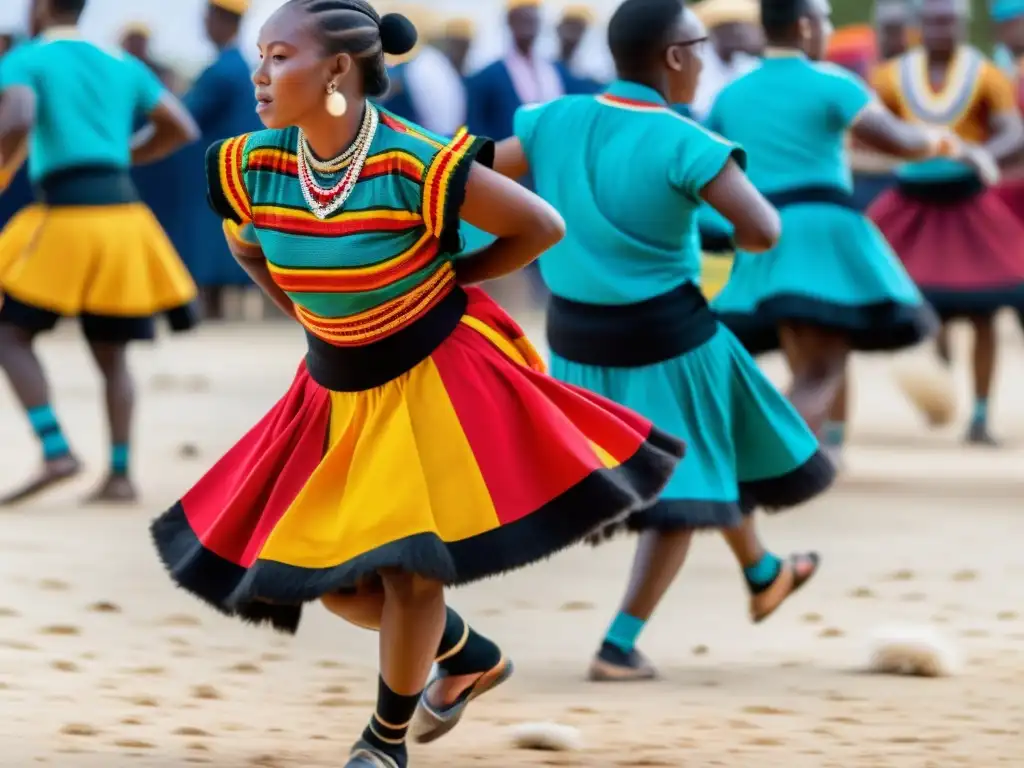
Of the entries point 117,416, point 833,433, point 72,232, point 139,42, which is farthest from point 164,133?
point 139,42

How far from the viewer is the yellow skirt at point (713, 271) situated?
6901 mm

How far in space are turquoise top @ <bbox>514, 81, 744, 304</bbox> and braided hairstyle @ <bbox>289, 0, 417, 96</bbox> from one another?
1.10 metres

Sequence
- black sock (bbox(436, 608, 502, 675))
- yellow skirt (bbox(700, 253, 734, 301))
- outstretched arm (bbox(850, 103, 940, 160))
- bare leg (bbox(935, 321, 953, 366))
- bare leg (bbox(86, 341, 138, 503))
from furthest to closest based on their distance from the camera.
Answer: bare leg (bbox(935, 321, 953, 366)) < bare leg (bbox(86, 341, 138, 503)) < outstretched arm (bbox(850, 103, 940, 160)) < yellow skirt (bbox(700, 253, 734, 301)) < black sock (bbox(436, 608, 502, 675))

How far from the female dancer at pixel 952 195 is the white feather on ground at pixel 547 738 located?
5602 millimetres

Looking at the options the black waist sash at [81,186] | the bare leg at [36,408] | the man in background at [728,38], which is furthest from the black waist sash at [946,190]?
the bare leg at [36,408]

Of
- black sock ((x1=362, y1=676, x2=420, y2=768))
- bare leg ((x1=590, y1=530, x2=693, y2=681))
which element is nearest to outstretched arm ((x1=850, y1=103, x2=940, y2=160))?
bare leg ((x1=590, y1=530, x2=693, y2=681))

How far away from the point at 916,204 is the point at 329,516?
6.28 meters

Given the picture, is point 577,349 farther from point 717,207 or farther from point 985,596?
point 985,596

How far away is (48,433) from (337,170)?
4.33m

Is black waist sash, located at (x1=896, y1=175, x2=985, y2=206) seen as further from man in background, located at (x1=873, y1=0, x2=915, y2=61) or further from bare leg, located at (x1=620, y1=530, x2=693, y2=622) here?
bare leg, located at (x1=620, y1=530, x2=693, y2=622)

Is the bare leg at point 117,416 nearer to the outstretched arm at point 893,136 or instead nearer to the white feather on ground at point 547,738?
the outstretched arm at point 893,136

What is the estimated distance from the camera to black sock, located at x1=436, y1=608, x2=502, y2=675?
4504mm

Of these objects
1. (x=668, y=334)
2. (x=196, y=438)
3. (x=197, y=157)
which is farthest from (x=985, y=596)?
(x=197, y=157)

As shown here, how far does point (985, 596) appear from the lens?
21.7 feet
